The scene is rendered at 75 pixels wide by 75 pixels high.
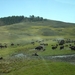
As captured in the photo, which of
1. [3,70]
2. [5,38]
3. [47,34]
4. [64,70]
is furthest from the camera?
[47,34]

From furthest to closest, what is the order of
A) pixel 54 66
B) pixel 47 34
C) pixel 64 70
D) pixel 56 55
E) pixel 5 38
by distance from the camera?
pixel 47 34, pixel 5 38, pixel 56 55, pixel 54 66, pixel 64 70

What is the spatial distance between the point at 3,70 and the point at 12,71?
113 inches

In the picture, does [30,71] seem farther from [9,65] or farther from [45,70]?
[9,65]

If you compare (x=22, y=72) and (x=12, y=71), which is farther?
(x=12, y=71)

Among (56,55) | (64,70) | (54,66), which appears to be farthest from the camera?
(56,55)

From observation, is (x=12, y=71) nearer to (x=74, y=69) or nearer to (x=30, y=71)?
(x=30, y=71)

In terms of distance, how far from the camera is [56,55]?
64.2 meters

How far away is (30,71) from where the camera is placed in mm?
40250

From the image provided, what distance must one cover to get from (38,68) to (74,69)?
698 centimetres

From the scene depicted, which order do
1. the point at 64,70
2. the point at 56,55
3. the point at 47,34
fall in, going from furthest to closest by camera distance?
1. the point at 47,34
2. the point at 56,55
3. the point at 64,70

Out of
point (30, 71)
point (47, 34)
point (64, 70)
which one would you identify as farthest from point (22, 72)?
point (47, 34)

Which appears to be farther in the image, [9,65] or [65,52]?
[65,52]

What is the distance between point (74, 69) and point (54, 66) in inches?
162

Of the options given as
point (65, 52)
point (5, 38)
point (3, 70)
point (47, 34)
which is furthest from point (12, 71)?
point (47, 34)
